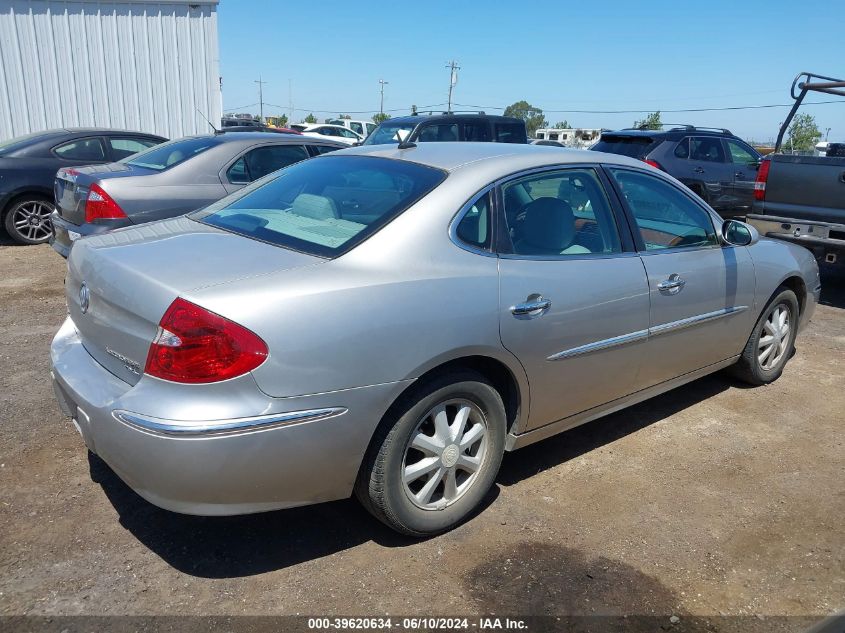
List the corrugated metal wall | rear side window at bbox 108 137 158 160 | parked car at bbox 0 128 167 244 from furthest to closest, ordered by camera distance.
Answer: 1. the corrugated metal wall
2. rear side window at bbox 108 137 158 160
3. parked car at bbox 0 128 167 244

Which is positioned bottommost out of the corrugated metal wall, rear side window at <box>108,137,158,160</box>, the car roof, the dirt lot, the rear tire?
the dirt lot

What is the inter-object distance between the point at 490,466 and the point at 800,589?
132 cm

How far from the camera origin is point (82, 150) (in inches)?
351

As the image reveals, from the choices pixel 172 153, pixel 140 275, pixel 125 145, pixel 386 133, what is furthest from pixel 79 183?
pixel 386 133

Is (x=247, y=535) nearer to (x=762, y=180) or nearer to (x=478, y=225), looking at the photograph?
(x=478, y=225)

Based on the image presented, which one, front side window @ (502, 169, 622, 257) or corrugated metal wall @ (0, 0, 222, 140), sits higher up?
corrugated metal wall @ (0, 0, 222, 140)

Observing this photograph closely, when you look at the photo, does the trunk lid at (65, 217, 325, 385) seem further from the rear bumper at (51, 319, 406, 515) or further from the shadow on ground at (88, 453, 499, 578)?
the shadow on ground at (88, 453, 499, 578)

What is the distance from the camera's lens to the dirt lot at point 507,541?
102 inches

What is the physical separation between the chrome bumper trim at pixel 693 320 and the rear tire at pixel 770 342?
1.36 ft

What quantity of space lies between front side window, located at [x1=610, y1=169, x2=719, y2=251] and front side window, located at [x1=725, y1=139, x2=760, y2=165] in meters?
8.10


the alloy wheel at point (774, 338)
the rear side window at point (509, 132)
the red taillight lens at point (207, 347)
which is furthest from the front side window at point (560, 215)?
the rear side window at point (509, 132)

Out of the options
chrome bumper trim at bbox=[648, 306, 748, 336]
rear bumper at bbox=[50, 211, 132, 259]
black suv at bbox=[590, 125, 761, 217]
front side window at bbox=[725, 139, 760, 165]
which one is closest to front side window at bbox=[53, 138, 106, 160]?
rear bumper at bbox=[50, 211, 132, 259]

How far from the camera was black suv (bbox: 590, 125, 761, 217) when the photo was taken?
10.7m

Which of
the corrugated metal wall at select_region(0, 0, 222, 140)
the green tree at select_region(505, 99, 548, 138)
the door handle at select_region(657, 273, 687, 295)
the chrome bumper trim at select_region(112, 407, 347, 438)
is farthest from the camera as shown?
the green tree at select_region(505, 99, 548, 138)
